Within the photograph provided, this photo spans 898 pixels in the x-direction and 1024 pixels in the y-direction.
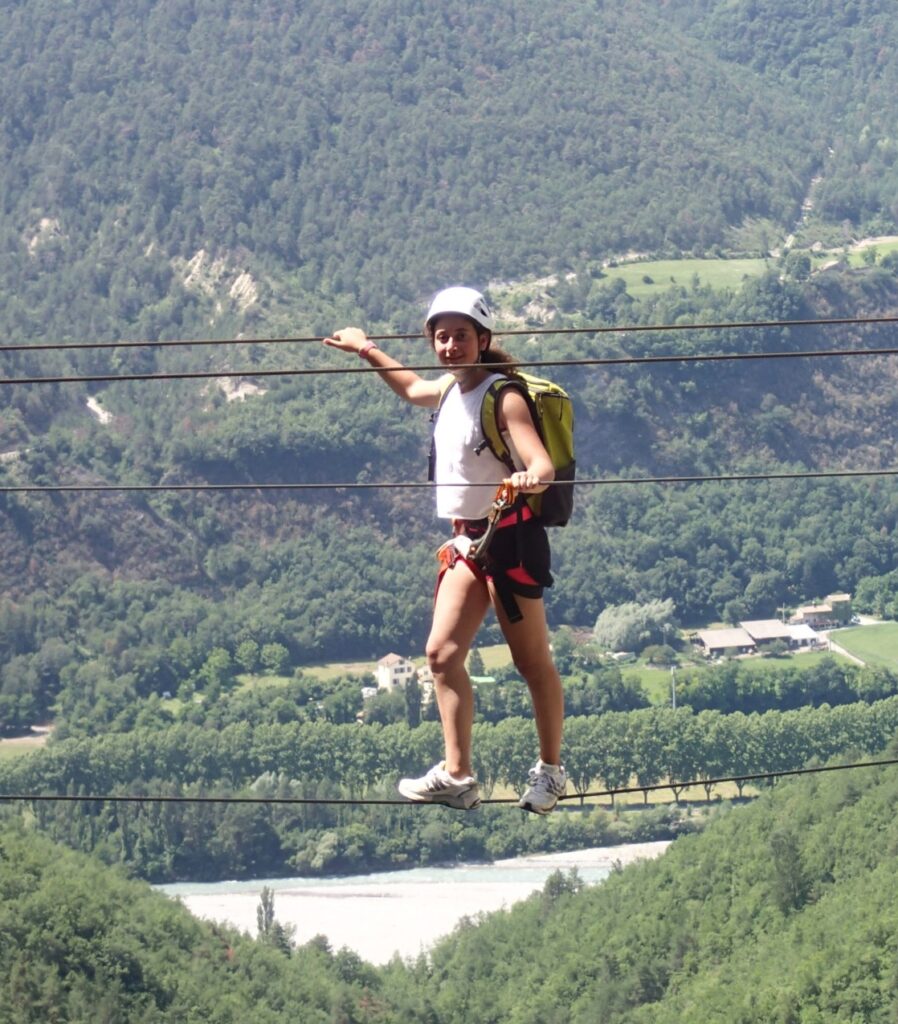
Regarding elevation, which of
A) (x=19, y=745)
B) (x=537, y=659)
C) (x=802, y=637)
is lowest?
(x=537, y=659)

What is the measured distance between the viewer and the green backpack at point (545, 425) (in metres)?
9.38

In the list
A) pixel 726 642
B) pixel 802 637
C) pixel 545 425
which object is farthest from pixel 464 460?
pixel 726 642

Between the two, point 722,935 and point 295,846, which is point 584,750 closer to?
point 295,846

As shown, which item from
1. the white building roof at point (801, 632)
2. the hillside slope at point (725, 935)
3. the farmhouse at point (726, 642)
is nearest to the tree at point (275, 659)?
the farmhouse at point (726, 642)

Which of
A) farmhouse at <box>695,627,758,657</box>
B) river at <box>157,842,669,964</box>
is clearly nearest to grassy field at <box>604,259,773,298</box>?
farmhouse at <box>695,627,758,657</box>

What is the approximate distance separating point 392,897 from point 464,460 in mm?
97108

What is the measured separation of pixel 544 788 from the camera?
9.81 meters

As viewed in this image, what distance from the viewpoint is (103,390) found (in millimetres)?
164750

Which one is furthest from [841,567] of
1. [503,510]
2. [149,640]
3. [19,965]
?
[503,510]

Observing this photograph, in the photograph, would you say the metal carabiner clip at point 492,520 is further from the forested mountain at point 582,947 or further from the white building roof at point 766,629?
the white building roof at point 766,629

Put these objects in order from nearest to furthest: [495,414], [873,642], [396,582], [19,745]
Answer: [495,414] < [19,745] < [873,642] < [396,582]

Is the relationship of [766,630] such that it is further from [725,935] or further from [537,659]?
[537,659]

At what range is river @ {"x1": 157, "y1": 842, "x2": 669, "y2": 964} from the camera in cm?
9838

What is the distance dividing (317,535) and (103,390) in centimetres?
2208
